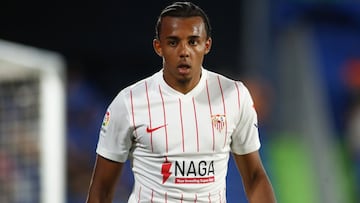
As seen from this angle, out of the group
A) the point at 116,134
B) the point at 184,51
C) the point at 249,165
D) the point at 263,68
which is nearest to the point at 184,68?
the point at 184,51

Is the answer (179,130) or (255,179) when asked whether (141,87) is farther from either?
(255,179)

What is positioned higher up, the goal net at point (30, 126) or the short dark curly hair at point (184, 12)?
the short dark curly hair at point (184, 12)

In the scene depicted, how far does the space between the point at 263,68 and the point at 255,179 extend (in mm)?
5627

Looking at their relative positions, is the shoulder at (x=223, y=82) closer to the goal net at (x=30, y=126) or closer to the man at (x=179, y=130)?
the man at (x=179, y=130)

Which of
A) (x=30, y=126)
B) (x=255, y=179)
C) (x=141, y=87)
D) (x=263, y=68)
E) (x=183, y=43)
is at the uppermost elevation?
(x=263, y=68)

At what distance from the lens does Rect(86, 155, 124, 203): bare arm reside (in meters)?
2.66

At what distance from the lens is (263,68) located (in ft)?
27.2

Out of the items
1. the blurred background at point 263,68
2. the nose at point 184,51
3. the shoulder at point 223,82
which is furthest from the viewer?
the blurred background at point 263,68

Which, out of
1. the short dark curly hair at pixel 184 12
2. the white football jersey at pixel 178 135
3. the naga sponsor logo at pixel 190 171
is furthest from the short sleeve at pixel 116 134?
the short dark curly hair at pixel 184 12

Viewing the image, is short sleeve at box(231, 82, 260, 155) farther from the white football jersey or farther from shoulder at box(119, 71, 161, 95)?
shoulder at box(119, 71, 161, 95)

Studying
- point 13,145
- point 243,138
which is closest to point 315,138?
point 13,145

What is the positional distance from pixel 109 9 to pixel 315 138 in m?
2.19

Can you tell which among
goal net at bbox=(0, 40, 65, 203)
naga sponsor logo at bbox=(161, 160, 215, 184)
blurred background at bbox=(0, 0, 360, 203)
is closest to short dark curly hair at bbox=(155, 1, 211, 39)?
naga sponsor logo at bbox=(161, 160, 215, 184)

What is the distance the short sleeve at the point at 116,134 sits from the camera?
2.62m
